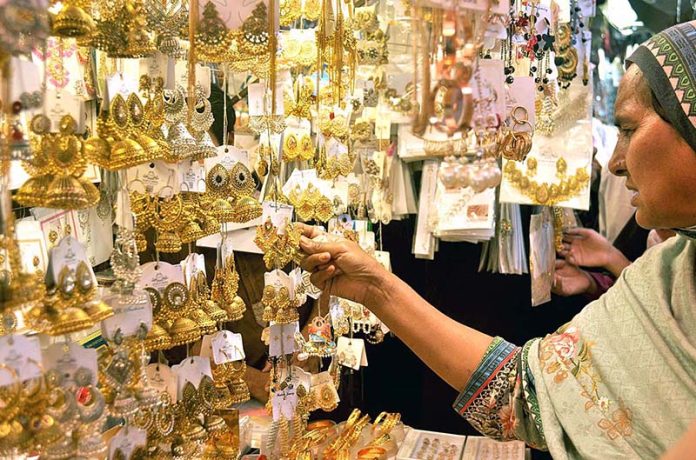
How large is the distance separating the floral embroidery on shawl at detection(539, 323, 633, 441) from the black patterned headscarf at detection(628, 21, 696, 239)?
1.35 feet

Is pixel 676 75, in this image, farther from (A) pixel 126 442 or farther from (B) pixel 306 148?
(A) pixel 126 442

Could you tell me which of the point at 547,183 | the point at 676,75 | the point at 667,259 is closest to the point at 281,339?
the point at 667,259

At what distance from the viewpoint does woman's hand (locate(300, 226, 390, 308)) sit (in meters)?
1.46

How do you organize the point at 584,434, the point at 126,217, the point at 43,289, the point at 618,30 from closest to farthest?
the point at 43,289, the point at 126,217, the point at 584,434, the point at 618,30

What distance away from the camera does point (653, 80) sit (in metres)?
1.15

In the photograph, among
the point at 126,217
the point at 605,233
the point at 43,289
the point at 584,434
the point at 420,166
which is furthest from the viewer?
the point at 605,233

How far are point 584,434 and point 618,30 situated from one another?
2.62 m

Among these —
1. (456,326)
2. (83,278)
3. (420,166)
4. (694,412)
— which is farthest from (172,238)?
(420,166)

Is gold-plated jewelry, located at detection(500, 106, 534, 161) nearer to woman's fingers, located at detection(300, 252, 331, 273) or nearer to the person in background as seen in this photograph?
woman's fingers, located at detection(300, 252, 331, 273)

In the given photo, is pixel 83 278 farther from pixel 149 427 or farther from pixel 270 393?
pixel 270 393

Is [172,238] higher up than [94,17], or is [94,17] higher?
[94,17]

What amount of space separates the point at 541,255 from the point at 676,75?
1382 mm

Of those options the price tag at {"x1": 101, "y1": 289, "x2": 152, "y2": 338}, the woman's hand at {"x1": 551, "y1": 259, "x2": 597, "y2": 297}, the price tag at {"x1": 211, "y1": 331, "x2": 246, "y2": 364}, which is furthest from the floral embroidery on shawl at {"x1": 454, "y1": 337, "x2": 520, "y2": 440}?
the woman's hand at {"x1": 551, "y1": 259, "x2": 597, "y2": 297}

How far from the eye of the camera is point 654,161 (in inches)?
46.2
